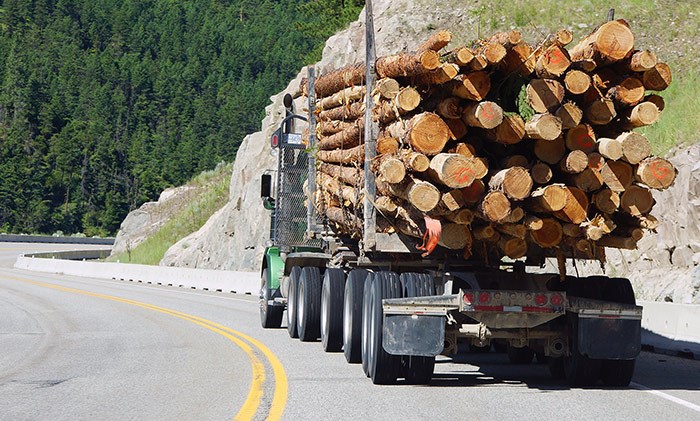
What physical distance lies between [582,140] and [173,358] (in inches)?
251

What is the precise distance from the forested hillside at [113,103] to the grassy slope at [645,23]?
3219 inches

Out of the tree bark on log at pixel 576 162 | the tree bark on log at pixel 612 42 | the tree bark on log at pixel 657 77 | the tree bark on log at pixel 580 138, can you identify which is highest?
the tree bark on log at pixel 612 42

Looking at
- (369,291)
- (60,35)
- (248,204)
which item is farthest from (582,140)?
(60,35)

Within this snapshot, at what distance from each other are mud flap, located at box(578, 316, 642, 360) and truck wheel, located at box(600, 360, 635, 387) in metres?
0.46

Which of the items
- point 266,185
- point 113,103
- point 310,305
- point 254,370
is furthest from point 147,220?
point 113,103

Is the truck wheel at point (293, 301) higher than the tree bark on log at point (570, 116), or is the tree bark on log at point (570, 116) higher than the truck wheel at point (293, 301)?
the tree bark on log at point (570, 116)

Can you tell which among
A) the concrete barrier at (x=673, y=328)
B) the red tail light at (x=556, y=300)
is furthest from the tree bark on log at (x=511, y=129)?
the concrete barrier at (x=673, y=328)

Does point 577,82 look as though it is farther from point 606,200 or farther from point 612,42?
point 606,200

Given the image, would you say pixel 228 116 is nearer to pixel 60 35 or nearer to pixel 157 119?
pixel 157 119

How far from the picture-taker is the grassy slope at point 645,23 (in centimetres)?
3300

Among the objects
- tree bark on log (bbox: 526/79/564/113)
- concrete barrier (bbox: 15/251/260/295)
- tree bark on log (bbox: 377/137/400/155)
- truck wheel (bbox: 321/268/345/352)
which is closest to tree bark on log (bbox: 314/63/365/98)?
tree bark on log (bbox: 377/137/400/155)

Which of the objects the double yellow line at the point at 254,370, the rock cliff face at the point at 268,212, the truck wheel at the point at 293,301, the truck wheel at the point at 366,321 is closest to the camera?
the double yellow line at the point at 254,370

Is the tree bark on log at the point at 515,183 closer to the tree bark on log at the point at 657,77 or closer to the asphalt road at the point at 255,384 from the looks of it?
the tree bark on log at the point at 657,77

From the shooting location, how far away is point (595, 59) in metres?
11.0
